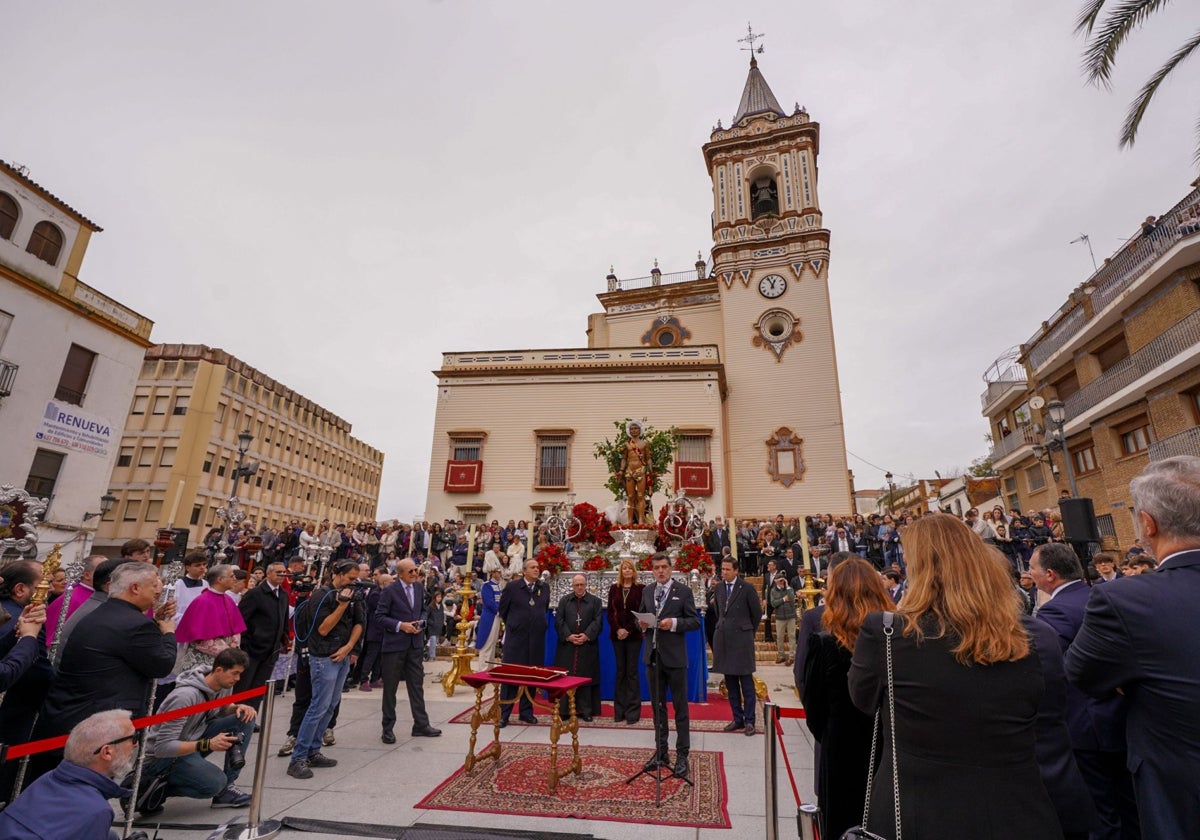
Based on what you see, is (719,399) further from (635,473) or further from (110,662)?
(110,662)

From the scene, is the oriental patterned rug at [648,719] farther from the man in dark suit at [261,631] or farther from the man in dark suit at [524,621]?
the man in dark suit at [261,631]

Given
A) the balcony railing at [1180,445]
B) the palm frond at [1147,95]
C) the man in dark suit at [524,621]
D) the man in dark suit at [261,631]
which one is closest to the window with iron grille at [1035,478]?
the balcony railing at [1180,445]

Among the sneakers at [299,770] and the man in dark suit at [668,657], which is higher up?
the man in dark suit at [668,657]

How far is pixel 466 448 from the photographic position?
2428 centimetres

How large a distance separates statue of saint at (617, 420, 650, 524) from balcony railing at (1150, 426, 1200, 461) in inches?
555

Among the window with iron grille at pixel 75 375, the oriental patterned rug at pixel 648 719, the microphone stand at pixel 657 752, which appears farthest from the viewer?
the window with iron grille at pixel 75 375

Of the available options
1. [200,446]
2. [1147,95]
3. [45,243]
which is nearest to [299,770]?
[1147,95]

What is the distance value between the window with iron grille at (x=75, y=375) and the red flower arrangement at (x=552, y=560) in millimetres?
20992

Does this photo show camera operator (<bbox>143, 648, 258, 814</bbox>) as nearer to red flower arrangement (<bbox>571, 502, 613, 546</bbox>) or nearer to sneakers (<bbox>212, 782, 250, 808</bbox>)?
sneakers (<bbox>212, 782, 250, 808</bbox>)

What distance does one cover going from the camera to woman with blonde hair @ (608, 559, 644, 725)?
7168 millimetres

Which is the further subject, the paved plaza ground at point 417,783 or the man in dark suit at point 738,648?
the man in dark suit at point 738,648

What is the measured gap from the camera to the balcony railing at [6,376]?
17828mm

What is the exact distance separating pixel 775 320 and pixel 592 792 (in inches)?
931

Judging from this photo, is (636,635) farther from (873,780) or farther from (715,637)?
(873,780)
